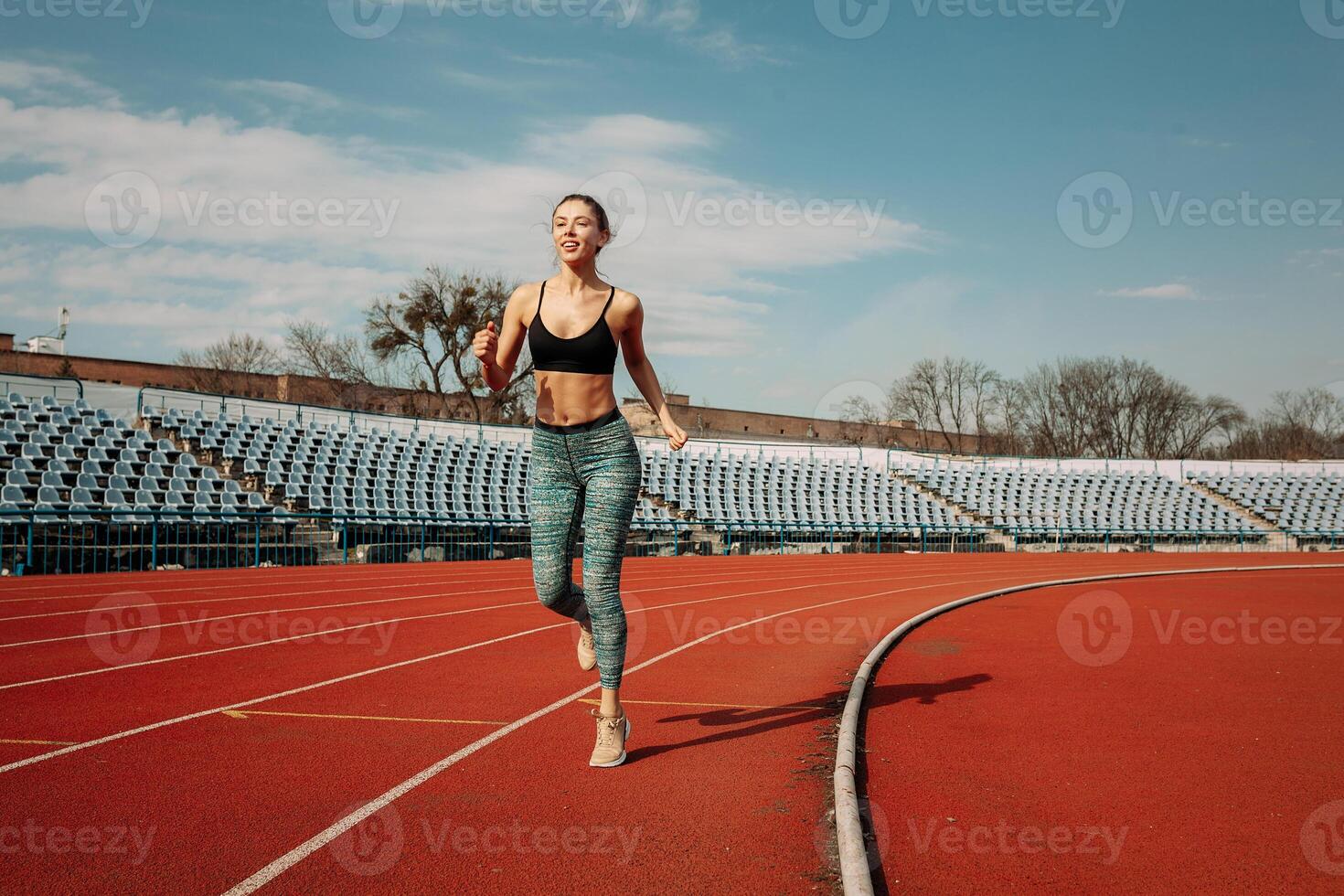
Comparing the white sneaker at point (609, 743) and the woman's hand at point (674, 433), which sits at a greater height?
the woman's hand at point (674, 433)

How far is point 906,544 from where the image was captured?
103 feet

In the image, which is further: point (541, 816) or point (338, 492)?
point (338, 492)

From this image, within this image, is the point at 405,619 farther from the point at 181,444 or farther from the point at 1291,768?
the point at 181,444

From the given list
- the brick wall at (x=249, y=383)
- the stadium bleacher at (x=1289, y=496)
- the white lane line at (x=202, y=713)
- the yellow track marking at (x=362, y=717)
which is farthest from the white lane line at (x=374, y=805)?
the brick wall at (x=249, y=383)

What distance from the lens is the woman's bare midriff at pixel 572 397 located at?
4.44 m

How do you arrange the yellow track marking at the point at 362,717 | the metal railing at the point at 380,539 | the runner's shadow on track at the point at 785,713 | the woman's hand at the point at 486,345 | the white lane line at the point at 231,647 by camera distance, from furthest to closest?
the metal railing at the point at 380,539, the white lane line at the point at 231,647, the yellow track marking at the point at 362,717, the runner's shadow on track at the point at 785,713, the woman's hand at the point at 486,345

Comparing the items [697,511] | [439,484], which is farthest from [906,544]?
[439,484]

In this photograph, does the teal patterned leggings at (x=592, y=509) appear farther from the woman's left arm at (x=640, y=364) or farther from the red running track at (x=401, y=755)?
the red running track at (x=401, y=755)

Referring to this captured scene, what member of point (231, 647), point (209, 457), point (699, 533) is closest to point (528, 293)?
point (231, 647)

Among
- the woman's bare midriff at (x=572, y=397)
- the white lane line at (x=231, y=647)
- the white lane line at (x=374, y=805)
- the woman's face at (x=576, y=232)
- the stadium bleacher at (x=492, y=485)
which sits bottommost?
the white lane line at (x=231, y=647)

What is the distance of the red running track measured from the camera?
10.5ft

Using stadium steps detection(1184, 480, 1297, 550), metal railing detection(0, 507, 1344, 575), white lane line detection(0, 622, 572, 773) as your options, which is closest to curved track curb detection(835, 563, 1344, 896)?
white lane line detection(0, 622, 572, 773)

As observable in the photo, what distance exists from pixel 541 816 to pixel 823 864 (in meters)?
1.11

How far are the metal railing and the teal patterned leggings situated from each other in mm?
14146
